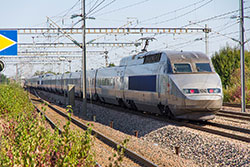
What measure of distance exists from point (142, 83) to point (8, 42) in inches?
342

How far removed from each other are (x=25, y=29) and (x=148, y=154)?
24.7 metres

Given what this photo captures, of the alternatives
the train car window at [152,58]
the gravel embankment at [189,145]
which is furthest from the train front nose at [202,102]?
the train car window at [152,58]

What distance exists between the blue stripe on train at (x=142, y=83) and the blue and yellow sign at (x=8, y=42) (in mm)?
7426

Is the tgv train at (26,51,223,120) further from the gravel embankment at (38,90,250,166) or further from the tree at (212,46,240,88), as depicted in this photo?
the tree at (212,46,240,88)

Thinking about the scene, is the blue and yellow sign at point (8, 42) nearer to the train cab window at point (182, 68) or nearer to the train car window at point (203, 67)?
the train cab window at point (182, 68)

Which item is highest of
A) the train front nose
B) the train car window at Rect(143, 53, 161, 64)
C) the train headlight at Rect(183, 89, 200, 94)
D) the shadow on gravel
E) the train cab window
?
the train car window at Rect(143, 53, 161, 64)

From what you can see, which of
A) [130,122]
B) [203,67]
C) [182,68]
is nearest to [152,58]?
[182,68]

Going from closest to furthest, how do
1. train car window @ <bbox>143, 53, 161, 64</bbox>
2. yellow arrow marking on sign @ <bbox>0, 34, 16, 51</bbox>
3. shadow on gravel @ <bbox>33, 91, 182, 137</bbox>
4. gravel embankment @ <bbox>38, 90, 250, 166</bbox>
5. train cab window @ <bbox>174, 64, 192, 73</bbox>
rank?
gravel embankment @ <bbox>38, 90, 250, 166</bbox> < yellow arrow marking on sign @ <bbox>0, 34, 16, 51</bbox> < train cab window @ <bbox>174, 64, 192, 73</bbox> < shadow on gravel @ <bbox>33, 91, 182, 137</bbox> < train car window @ <bbox>143, 53, 161, 64</bbox>

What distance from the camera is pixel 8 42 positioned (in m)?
10.1

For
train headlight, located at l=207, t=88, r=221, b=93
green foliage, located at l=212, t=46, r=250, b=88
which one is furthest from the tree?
train headlight, located at l=207, t=88, r=221, b=93

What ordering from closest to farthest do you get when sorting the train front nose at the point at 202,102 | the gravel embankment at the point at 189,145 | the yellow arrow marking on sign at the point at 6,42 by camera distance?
the gravel embankment at the point at 189,145
the yellow arrow marking on sign at the point at 6,42
the train front nose at the point at 202,102

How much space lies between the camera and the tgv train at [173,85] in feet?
44.0

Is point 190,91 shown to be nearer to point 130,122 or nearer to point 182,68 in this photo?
point 182,68

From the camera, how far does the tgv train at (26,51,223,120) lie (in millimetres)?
13398
